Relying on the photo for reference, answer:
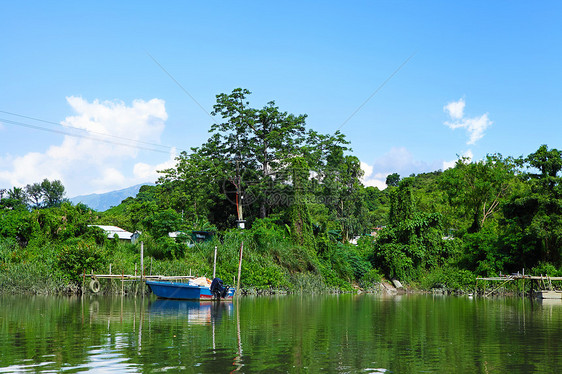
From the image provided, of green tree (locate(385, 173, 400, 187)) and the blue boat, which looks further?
green tree (locate(385, 173, 400, 187))

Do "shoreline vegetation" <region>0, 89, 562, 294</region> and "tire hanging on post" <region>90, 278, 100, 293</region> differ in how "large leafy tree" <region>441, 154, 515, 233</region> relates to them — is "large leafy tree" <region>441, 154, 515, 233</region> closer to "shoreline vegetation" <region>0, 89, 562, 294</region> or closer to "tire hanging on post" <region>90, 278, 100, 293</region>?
"shoreline vegetation" <region>0, 89, 562, 294</region>

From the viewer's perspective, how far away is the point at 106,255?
1545 inches

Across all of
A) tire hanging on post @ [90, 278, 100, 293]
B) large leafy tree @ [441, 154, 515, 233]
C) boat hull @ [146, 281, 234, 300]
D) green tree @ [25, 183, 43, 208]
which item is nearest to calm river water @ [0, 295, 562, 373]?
boat hull @ [146, 281, 234, 300]

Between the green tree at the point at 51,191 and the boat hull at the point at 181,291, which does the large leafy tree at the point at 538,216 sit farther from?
the green tree at the point at 51,191

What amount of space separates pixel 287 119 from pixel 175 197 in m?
20.1

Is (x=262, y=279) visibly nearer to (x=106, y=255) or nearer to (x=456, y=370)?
(x=106, y=255)

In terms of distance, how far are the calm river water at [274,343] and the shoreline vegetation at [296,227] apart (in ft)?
58.7

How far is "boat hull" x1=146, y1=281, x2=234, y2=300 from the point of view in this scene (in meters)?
33.8

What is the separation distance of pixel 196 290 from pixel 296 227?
18222 millimetres

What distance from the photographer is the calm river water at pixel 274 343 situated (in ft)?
36.9

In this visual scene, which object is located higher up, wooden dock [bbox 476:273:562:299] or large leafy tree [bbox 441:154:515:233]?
large leafy tree [bbox 441:154:515:233]

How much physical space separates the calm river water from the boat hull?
10110 mm

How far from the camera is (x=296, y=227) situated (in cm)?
5062

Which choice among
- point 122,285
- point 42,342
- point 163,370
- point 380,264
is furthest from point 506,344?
point 380,264
